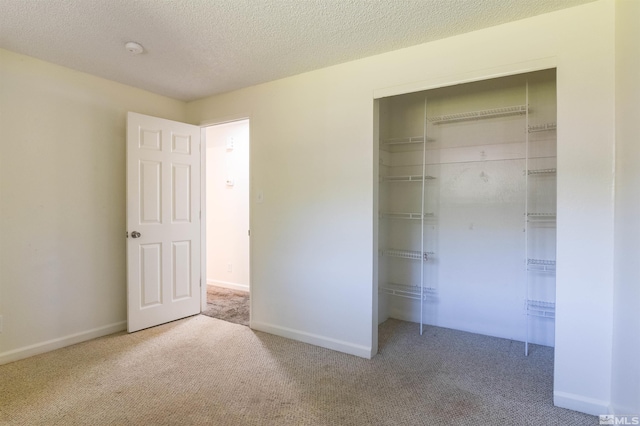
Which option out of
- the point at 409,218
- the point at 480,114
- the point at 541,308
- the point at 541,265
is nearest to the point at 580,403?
the point at 541,308

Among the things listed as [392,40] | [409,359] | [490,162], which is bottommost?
[409,359]

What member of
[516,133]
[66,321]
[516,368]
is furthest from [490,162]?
[66,321]

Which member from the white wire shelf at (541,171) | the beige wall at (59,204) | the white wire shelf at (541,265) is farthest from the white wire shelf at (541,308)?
the beige wall at (59,204)

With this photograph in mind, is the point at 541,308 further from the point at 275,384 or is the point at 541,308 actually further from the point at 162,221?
the point at 162,221

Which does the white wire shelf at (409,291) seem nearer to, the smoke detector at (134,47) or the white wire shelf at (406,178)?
the white wire shelf at (406,178)

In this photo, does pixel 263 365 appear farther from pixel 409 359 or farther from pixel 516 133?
pixel 516 133

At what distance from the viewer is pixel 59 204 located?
2.84 metres

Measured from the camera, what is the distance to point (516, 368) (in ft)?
8.25

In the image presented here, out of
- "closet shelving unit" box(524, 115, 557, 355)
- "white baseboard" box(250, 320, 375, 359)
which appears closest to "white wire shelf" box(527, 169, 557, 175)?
"closet shelving unit" box(524, 115, 557, 355)

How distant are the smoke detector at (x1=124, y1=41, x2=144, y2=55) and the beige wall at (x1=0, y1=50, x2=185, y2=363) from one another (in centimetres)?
85

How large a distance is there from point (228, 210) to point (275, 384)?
3.17 metres

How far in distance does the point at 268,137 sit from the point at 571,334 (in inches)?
108

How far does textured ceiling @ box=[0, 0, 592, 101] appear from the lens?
1963 mm

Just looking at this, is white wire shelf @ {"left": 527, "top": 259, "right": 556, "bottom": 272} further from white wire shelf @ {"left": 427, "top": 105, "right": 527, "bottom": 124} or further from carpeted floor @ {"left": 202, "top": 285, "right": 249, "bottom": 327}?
carpeted floor @ {"left": 202, "top": 285, "right": 249, "bottom": 327}
